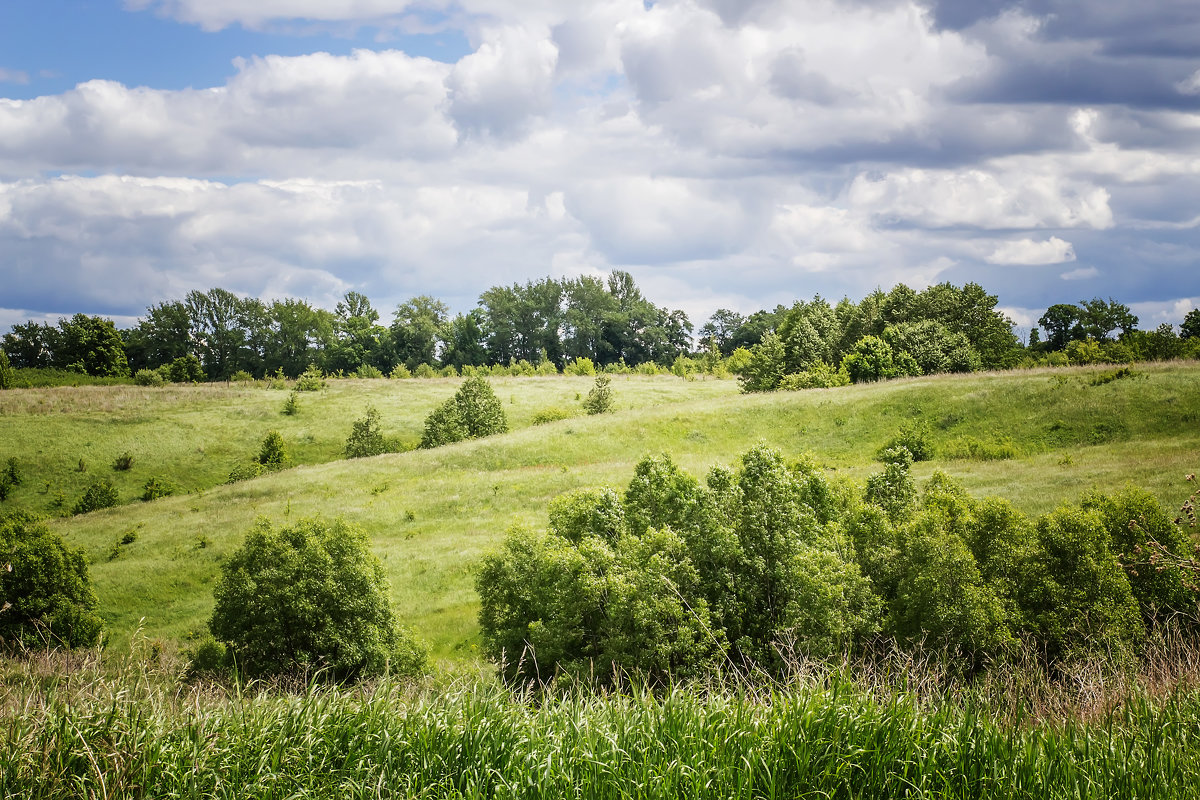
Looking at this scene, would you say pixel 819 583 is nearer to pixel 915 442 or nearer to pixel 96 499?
pixel 915 442

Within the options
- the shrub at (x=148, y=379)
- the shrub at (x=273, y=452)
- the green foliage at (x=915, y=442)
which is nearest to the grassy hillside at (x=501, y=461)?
the green foliage at (x=915, y=442)

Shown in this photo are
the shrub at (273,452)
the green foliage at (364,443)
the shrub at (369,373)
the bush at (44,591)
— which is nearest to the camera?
the bush at (44,591)

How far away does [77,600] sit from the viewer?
32.8 m

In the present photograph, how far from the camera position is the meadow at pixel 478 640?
21.7 ft

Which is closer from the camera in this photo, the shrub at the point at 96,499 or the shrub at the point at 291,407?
the shrub at the point at 96,499

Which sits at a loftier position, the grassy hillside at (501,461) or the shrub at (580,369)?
the shrub at (580,369)

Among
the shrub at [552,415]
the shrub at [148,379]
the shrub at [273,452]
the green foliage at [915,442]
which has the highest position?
the shrub at [148,379]

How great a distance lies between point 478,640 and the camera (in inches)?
1216

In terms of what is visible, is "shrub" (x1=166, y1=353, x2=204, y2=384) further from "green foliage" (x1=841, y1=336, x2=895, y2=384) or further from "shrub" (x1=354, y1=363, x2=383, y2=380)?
"green foliage" (x1=841, y1=336, x2=895, y2=384)

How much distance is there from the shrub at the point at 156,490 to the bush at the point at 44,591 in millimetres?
27109

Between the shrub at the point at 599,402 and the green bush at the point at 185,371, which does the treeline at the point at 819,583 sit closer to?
the shrub at the point at 599,402

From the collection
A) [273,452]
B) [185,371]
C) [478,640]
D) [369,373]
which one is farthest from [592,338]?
[478,640]

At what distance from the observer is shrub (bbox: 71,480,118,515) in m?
57.3

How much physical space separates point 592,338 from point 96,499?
4265 inches
